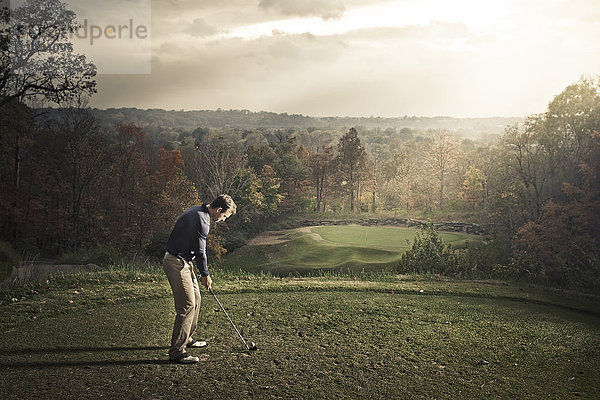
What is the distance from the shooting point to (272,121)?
68.6 ft

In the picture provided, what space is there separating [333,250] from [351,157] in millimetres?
5037

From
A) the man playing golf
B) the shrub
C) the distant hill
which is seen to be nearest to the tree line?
the distant hill

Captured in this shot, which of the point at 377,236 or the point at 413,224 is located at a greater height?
the point at 413,224

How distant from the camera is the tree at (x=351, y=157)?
1898 cm

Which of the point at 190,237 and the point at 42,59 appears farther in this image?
the point at 42,59

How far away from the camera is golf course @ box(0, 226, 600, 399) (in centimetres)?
345

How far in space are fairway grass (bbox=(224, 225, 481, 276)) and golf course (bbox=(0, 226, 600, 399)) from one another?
289 inches

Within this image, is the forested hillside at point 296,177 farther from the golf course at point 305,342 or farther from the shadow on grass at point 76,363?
the shadow on grass at point 76,363

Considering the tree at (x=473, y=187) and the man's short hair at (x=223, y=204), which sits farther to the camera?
the tree at (x=473, y=187)

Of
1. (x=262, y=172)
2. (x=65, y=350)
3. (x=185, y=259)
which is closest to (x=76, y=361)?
(x=65, y=350)

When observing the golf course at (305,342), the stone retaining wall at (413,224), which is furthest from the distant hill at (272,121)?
the golf course at (305,342)

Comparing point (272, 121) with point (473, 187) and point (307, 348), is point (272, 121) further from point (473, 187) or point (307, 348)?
point (307, 348)

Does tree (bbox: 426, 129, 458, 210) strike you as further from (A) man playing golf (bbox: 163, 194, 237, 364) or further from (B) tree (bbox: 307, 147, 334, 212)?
(A) man playing golf (bbox: 163, 194, 237, 364)

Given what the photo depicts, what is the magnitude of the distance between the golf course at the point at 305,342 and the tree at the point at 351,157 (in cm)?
1139
